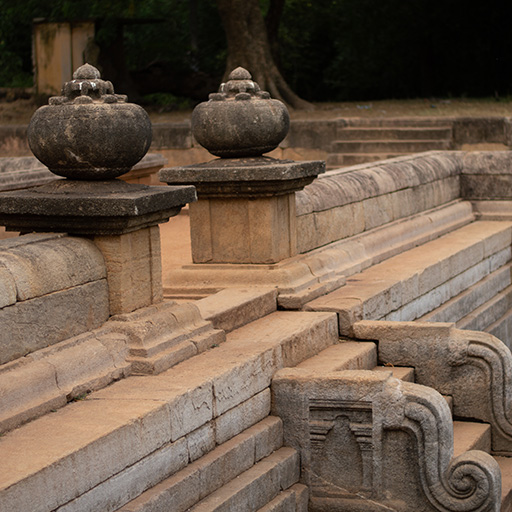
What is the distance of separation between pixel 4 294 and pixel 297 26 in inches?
961

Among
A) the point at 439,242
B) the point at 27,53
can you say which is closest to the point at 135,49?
the point at 27,53

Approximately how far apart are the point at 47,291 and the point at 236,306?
173 cm

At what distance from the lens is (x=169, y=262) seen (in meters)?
8.98

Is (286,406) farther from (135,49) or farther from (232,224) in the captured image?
(135,49)

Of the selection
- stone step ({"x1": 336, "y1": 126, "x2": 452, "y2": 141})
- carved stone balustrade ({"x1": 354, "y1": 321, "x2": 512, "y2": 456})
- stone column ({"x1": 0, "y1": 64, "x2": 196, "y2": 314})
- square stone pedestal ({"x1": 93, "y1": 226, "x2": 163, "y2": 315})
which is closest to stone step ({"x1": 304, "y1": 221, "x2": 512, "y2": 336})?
carved stone balustrade ({"x1": 354, "y1": 321, "x2": 512, "y2": 456})

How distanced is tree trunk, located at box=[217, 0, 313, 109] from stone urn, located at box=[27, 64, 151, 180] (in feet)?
40.0

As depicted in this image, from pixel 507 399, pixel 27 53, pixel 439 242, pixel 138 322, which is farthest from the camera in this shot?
pixel 27 53

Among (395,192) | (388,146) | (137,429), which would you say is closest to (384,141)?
(388,146)

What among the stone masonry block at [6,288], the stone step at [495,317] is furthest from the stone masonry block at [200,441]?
the stone step at [495,317]

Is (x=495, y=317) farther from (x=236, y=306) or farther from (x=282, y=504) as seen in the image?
(x=282, y=504)

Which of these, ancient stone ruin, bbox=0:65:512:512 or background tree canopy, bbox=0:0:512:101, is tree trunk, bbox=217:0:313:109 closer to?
background tree canopy, bbox=0:0:512:101

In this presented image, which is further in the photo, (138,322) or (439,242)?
(439,242)

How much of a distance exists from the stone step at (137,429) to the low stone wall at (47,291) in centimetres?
37

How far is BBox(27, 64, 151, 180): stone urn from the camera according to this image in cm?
551
